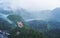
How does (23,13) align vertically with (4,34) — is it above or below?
above

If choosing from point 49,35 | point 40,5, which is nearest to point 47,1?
point 40,5

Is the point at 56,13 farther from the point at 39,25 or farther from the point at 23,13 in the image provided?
the point at 23,13

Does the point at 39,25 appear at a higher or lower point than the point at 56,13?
lower

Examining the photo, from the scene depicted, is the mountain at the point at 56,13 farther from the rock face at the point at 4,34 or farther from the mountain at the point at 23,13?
the rock face at the point at 4,34

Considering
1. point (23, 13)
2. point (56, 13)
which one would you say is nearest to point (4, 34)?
point (23, 13)

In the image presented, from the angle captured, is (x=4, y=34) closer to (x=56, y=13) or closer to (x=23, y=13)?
(x=23, y=13)

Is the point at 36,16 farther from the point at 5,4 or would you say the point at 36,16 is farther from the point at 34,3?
the point at 5,4


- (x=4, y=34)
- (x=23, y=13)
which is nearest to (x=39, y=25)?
(x=23, y=13)

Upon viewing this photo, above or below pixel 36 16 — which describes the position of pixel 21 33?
below

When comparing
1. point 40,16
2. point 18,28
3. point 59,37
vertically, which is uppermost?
point 40,16

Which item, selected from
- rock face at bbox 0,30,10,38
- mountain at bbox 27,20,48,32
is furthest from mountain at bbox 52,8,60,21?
rock face at bbox 0,30,10,38

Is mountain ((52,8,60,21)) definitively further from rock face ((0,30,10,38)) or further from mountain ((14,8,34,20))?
rock face ((0,30,10,38))
